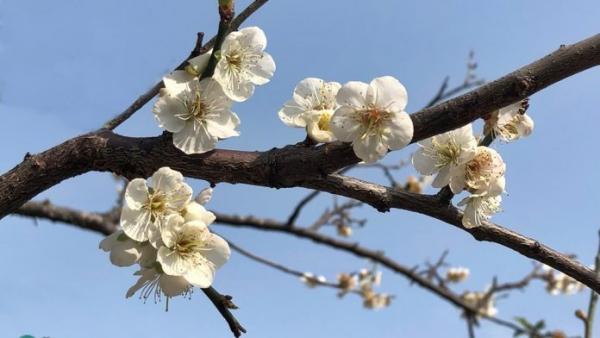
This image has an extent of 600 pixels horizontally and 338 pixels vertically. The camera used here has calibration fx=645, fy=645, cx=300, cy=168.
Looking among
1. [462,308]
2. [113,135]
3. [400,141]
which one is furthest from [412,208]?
[462,308]

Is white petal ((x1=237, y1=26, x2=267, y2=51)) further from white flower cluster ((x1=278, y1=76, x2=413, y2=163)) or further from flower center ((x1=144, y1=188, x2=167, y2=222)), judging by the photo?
flower center ((x1=144, y1=188, x2=167, y2=222))

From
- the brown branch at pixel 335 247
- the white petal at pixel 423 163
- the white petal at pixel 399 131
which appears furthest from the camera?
the brown branch at pixel 335 247

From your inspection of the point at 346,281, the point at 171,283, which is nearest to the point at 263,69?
the point at 171,283

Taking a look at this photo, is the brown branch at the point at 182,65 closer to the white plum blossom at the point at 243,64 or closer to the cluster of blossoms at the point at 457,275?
the white plum blossom at the point at 243,64

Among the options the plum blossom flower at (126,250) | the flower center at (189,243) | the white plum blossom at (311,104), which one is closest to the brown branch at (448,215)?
the white plum blossom at (311,104)

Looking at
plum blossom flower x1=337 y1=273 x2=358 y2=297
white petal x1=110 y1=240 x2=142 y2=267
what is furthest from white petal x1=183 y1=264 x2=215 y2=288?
plum blossom flower x1=337 y1=273 x2=358 y2=297

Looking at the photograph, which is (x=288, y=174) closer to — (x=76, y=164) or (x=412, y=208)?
(x=412, y=208)

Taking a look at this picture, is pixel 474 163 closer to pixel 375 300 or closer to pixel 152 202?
pixel 152 202
